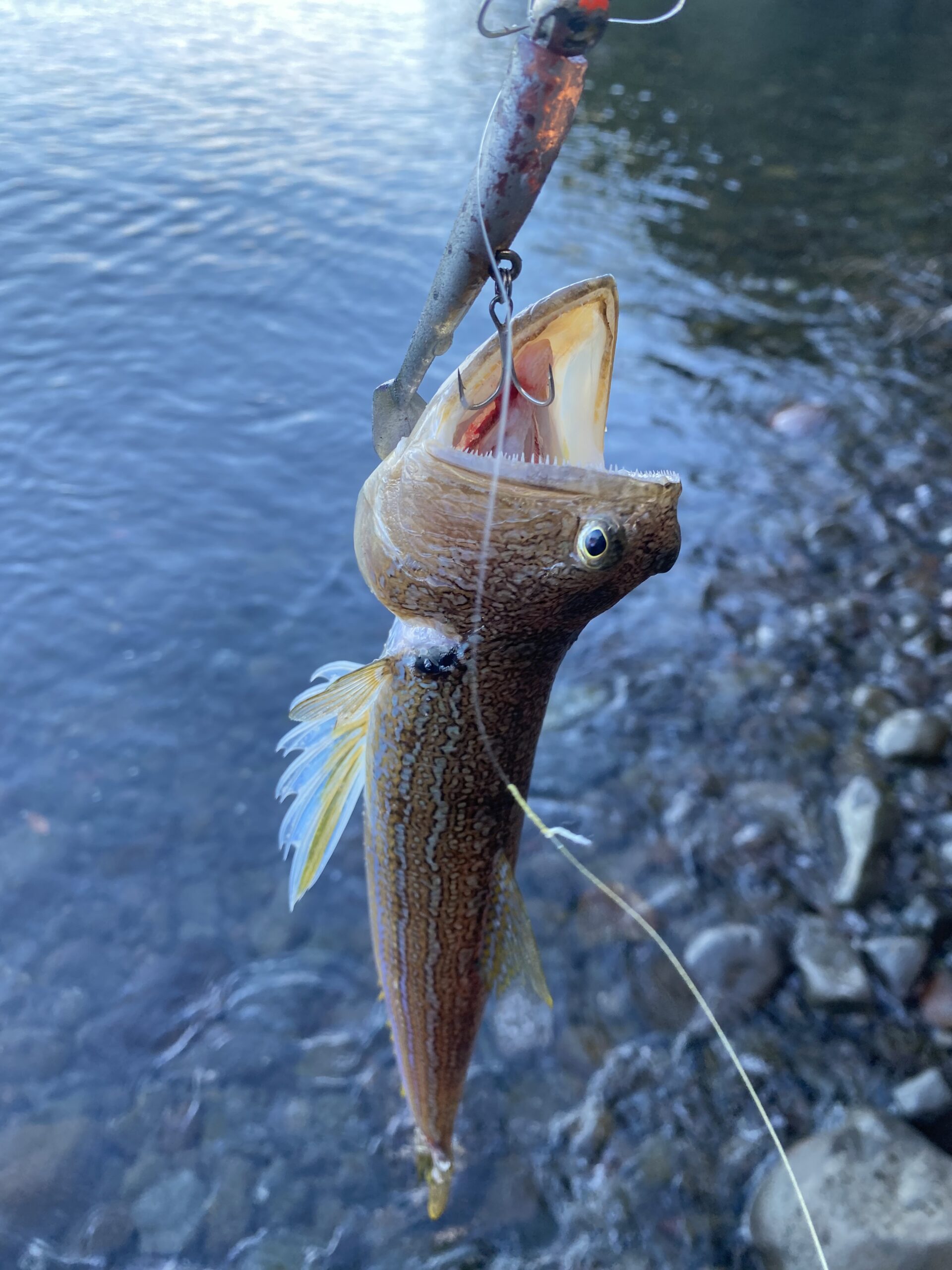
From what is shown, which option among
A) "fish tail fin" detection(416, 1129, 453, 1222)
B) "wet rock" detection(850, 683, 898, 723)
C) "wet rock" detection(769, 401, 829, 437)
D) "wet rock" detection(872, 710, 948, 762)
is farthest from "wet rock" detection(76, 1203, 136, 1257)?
"wet rock" detection(769, 401, 829, 437)

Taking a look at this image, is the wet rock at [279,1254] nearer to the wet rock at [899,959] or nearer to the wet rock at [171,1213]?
the wet rock at [171,1213]

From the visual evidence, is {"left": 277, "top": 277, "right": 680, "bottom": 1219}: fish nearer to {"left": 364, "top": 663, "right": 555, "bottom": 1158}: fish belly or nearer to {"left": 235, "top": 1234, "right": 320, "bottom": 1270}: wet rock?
{"left": 364, "top": 663, "right": 555, "bottom": 1158}: fish belly

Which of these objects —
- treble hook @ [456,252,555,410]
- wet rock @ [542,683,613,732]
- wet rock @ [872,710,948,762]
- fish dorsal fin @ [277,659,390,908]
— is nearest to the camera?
treble hook @ [456,252,555,410]

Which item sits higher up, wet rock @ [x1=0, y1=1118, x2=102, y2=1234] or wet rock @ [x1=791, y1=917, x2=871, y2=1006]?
wet rock @ [x1=791, y1=917, x2=871, y2=1006]

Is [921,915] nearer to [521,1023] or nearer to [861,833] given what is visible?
[861,833]

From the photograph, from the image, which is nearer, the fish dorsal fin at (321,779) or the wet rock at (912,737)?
the fish dorsal fin at (321,779)

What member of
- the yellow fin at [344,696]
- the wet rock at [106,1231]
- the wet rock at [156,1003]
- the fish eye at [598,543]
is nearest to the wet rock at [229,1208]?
the wet rock at [106,1231]

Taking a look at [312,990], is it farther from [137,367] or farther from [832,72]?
[832,72]
